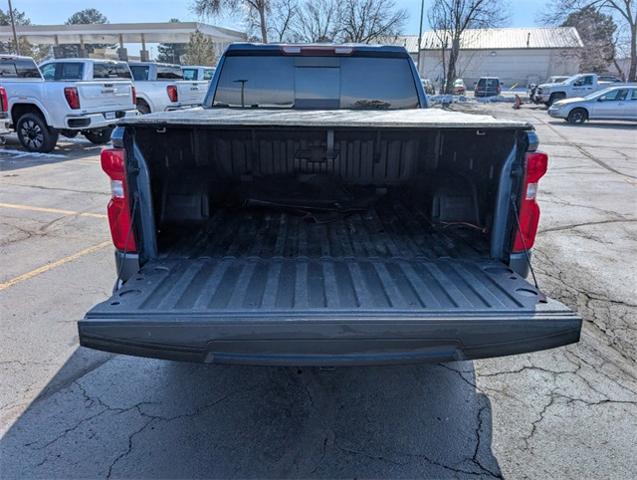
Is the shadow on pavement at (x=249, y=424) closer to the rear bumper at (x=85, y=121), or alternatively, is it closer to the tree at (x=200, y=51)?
the rear bumper at (x=85, y=121)

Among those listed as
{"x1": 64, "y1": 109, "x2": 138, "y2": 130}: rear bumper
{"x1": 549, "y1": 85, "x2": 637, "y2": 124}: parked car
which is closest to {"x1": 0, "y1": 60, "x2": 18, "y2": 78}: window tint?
{"x1": 64, "y1": 109, "x2": 138, "y2": 130}: rear bumper

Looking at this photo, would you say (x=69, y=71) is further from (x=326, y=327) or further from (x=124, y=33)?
(x=124, y=33)

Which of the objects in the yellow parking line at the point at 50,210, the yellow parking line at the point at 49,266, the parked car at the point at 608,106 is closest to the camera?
the yellow parking line at the point at 49,266

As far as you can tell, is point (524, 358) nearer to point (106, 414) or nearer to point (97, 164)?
point (106, 414)

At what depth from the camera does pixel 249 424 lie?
8.73 ft

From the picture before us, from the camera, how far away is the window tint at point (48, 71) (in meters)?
11.9

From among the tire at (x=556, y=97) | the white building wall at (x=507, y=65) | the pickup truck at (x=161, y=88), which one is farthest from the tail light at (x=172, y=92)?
the white building wall at (x=507, y=65)

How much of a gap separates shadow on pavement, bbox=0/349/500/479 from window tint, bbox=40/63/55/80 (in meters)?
11.3

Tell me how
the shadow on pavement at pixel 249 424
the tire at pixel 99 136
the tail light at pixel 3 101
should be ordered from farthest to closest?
the tire at pixel 99 136, the tail light at pixel 3 101, the shadow on pavement at pixel 249 424

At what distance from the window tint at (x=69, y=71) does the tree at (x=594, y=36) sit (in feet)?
141

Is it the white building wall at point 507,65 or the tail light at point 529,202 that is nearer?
the tail light at point 529,202

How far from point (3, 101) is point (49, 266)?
8.65m

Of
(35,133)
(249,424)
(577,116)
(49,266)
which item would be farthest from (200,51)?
(249,424)

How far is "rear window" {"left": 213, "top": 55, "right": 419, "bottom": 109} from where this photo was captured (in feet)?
14.5
